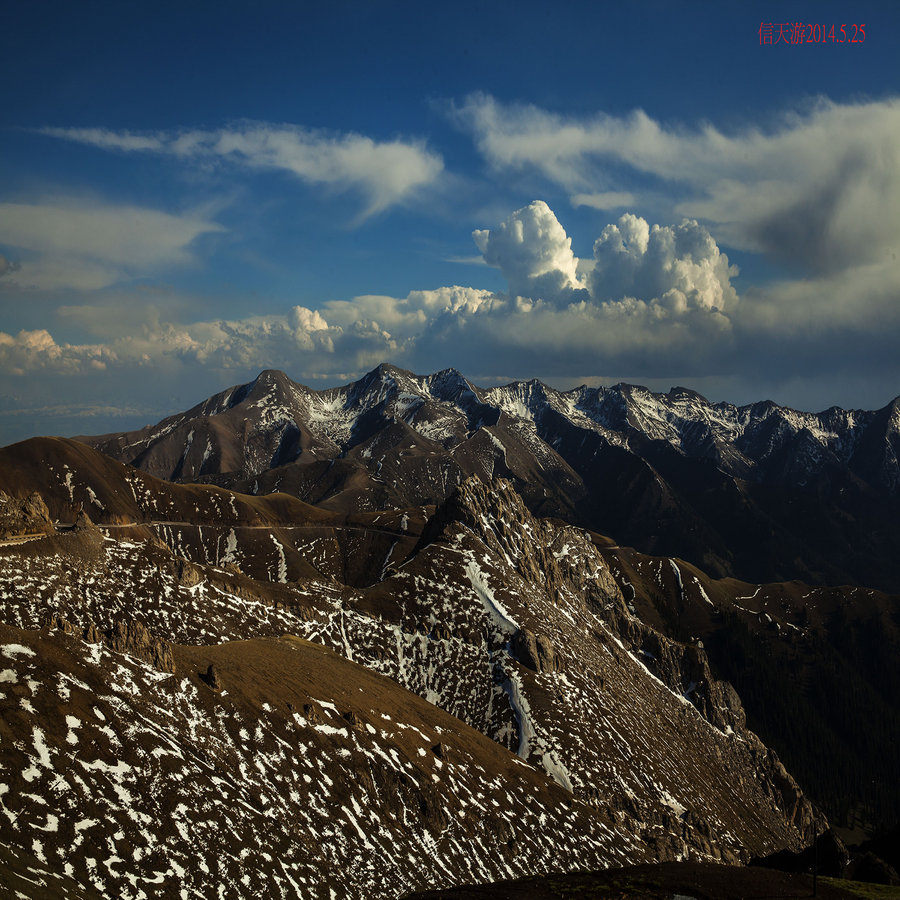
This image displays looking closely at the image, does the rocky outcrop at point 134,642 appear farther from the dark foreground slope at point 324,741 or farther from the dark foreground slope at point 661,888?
the dark foreground slope at point 661,888

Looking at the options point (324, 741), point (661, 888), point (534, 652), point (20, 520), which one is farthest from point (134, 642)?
point (534, 652)

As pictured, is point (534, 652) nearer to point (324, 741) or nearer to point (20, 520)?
point (324, 741)

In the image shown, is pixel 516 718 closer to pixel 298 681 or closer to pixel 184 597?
pixel 298 681

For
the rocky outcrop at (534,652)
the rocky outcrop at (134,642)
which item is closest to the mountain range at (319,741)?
the rocky outcrop at (134,642)

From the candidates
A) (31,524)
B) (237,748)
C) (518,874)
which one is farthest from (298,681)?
(31,524)

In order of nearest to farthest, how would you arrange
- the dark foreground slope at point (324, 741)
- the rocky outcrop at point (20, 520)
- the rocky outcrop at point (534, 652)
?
the dark foreground slope at point (324, 741) → the rocky outcrop at point (20, 520) → the rocky outcrop at point (534, 652)

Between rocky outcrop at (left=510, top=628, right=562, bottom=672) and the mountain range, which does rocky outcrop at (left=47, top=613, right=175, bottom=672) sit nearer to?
the mountain range

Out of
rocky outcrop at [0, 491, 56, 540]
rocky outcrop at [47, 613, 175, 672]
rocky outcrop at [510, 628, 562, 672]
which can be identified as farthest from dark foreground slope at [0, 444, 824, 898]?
rocky outcrop at [0, 491, 56, 540]

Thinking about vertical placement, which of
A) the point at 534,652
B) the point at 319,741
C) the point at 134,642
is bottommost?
the point at 534,652

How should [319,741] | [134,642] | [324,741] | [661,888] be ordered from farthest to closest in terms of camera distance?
[324,741] → [319,741] → [134,642] → [661,888]

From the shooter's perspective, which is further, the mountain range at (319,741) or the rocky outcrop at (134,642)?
the rocky outcrop at (134,642)

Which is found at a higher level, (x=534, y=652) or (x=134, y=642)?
(x=134, y=642)
